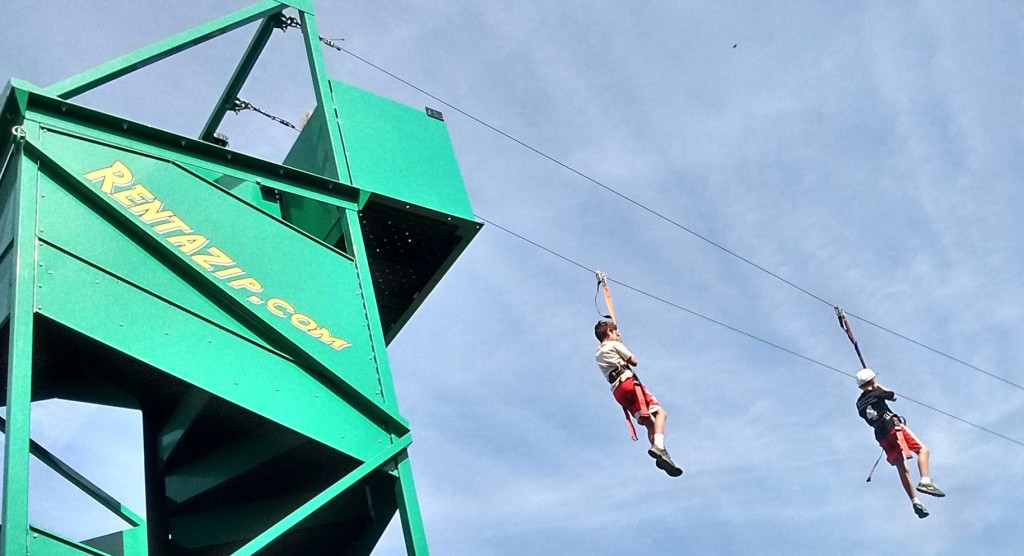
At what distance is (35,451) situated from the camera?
752cm

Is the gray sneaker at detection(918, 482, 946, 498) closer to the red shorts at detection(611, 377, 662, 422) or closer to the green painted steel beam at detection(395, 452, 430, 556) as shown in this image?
the red shorts at detection(611, 377, 662, 422)

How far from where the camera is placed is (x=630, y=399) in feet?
37.6

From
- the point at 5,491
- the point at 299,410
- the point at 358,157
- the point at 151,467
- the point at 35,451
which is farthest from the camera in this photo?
the point at 358,157

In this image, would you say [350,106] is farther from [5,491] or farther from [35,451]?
[5,491]

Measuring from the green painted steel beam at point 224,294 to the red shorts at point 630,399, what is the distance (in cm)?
326

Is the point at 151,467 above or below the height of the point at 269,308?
below

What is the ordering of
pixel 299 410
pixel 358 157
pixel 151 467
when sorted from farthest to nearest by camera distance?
pixel 358 157
pixel 151 467
pixel 299 410

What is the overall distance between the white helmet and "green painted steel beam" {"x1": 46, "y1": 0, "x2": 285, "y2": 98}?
8190 mm

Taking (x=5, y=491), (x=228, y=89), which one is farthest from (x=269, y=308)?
(x=228, y=89)

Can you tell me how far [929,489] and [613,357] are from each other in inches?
169

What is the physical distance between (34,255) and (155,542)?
8.90ft

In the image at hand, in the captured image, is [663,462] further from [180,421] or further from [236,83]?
[236,83]

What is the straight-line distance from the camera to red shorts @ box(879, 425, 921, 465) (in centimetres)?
1331

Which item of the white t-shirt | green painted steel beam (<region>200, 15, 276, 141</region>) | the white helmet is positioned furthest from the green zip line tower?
the white helmet
